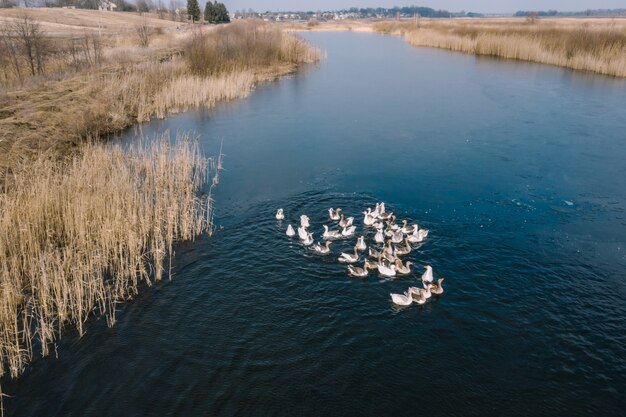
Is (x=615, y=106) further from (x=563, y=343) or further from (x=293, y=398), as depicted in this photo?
(x=293, y=398)

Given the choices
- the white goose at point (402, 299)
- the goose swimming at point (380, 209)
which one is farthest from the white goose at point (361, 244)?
the white goose at point (402, 299)

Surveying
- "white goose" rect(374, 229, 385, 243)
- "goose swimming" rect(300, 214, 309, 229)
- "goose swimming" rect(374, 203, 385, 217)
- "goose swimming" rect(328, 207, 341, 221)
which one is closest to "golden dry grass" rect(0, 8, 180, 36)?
"goose swimming" rect(328, 207, 341, 221)

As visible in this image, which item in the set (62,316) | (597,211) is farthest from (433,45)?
(62,316)

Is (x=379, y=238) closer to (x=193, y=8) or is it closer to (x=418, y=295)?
(x=418, y=295)

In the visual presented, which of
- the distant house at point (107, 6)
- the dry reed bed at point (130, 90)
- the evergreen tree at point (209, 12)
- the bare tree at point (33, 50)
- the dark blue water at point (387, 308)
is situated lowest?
the dark blue water at point (387, 308)

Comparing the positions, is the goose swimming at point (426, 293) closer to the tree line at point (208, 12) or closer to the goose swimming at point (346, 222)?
the goose swimming at point (346, 222)

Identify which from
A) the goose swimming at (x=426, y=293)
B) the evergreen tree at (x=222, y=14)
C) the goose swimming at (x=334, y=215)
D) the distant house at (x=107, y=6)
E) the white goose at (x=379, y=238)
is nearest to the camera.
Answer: the goose swimming at (x=426, y=293)

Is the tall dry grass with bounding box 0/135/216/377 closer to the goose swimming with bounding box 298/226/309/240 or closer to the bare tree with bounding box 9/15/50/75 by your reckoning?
the goose swimming with bounding box 298/226/309/240

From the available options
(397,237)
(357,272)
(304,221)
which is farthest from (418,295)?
(304,221)
